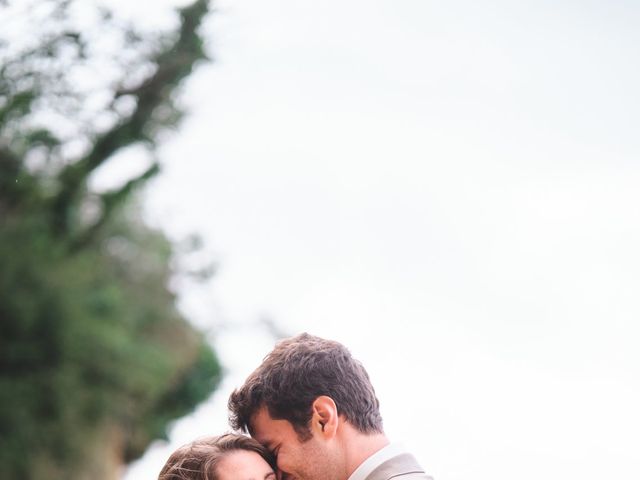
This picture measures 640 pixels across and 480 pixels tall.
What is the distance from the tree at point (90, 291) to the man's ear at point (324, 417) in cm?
254

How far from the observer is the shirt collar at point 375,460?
2850 millimetres

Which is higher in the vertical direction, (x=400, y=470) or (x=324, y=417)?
(x=324, y=417)

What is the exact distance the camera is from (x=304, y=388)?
3072 mm

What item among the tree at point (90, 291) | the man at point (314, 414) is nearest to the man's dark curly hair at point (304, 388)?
the man at point (314, 414)

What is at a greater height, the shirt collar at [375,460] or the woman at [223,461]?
the woman at [223,461]

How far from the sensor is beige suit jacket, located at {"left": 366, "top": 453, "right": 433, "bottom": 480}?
2692 mm

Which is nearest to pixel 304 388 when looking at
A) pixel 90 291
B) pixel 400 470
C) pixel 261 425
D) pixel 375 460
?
pixel 261 425

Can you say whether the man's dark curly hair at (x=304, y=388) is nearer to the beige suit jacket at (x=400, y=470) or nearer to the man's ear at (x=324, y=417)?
the man's ear at (x=324, y=417)

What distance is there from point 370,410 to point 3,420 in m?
14.3

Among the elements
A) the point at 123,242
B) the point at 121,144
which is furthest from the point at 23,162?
the point at 123,242

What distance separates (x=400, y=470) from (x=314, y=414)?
0.44 m

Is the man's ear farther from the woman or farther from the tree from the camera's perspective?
the tree

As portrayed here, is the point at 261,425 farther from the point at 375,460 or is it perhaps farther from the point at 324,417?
the point at 375,460

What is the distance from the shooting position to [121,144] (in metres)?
9.08
